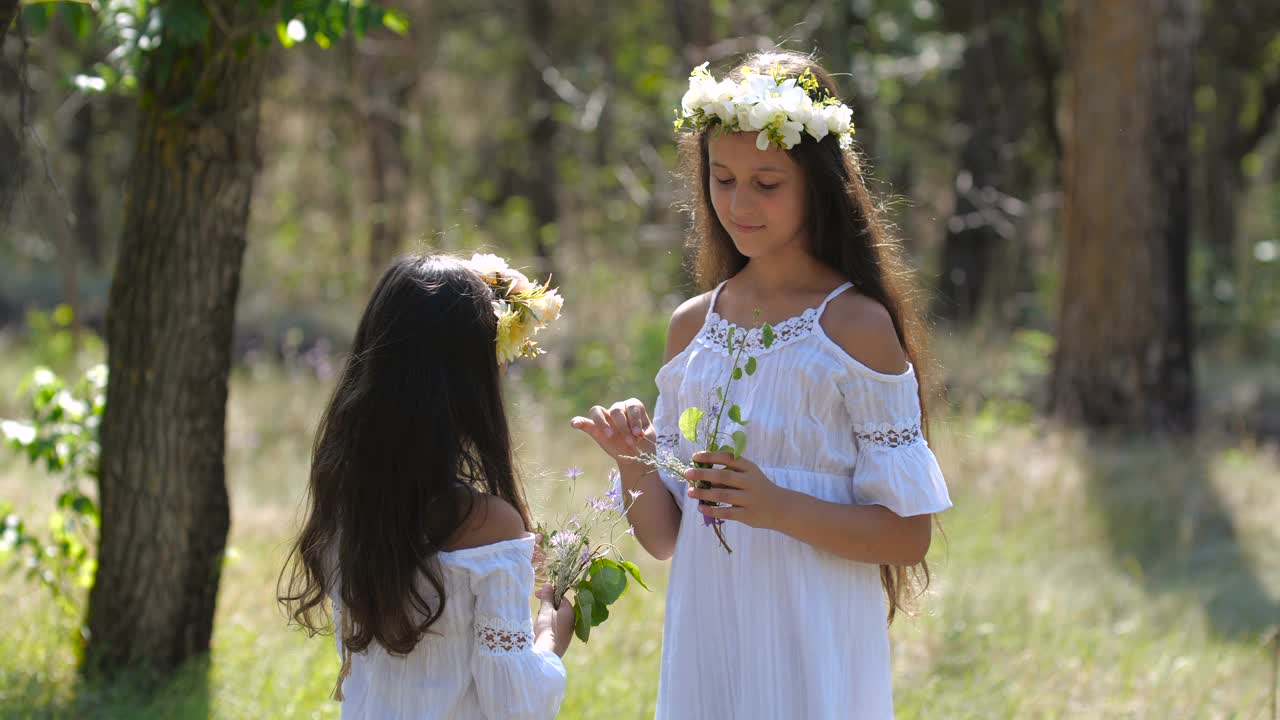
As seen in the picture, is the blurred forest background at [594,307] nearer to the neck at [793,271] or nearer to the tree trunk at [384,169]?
the tree trunk at [384,169]

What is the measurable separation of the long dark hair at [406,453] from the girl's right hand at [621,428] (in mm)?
262

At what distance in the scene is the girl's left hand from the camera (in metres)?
2.16

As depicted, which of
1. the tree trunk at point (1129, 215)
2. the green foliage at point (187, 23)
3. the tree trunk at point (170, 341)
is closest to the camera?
the green foliage at point (187, 23)

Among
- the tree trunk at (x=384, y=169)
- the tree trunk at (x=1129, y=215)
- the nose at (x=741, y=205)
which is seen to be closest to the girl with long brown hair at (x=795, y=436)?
the nose at (x=741, y=205)

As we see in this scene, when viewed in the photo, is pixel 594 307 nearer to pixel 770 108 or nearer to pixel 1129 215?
pixel 1129 215

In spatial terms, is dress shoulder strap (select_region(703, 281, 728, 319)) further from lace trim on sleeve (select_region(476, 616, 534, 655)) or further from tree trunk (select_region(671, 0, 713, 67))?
tree trunk (select_region(671, 0, 713, 67))

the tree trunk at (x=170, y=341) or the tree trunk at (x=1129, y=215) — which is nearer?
the tree trunk at (x=170, y=341)

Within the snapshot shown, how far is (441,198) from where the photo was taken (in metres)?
→ 17.6

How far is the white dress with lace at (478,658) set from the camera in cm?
212

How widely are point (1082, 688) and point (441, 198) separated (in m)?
14.5

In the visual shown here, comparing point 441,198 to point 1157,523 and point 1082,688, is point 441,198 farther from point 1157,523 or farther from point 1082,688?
point 1082,688

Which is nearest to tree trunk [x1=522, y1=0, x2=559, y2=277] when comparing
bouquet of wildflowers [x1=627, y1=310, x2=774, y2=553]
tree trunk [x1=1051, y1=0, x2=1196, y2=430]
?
tree trunk [x1=1051, y1=0, x2=1196, y2=430]

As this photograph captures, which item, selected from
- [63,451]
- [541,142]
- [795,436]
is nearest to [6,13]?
[63,451]

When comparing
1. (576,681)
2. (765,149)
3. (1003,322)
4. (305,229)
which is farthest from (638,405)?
(305,229)
